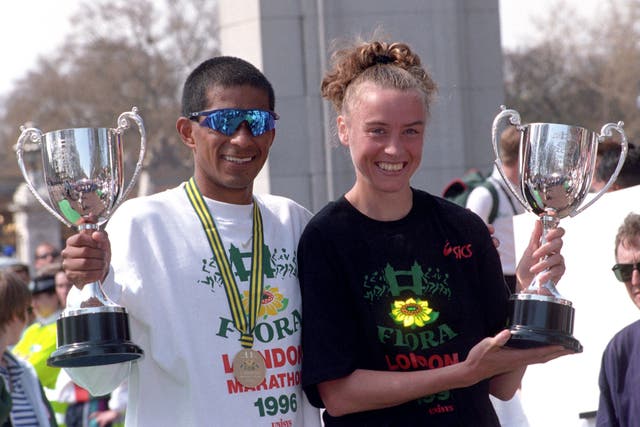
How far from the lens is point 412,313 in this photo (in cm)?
380

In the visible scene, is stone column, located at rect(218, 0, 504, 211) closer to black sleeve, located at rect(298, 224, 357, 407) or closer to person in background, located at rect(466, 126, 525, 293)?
person in background, located at rect(466, 126, 525, 293)

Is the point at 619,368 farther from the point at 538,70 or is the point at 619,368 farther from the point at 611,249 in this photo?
the point at 538,70

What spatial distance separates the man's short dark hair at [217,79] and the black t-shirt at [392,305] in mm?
500

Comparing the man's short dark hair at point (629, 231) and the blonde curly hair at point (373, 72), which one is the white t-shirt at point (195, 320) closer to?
the blonde curly hair at point (373, 72)

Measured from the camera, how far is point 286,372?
3916 millimetres

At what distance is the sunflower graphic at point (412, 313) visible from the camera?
3.79m

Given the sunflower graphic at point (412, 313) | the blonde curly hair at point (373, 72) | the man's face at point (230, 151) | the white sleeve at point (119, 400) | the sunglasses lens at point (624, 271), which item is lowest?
the white sleeve at point (119, 400)

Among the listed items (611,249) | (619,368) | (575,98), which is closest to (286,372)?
(619,368)

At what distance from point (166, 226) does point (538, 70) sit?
2095 inches

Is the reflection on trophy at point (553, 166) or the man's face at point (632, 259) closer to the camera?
the reflection on trophy at point (553, 166)

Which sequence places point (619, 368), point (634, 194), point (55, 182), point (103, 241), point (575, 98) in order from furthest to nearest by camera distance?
point (575, 98), point (634, 194), point (619, 368), point (55, 182), point (103, 241)

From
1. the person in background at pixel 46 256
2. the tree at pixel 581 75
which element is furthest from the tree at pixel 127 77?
the person in background at pixel 46 256

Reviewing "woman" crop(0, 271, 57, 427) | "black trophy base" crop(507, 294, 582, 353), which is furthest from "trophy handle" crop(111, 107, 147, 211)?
"woman" crop(0, 271, 57, 427)

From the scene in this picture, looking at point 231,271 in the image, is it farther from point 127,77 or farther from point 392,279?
point 127,77
